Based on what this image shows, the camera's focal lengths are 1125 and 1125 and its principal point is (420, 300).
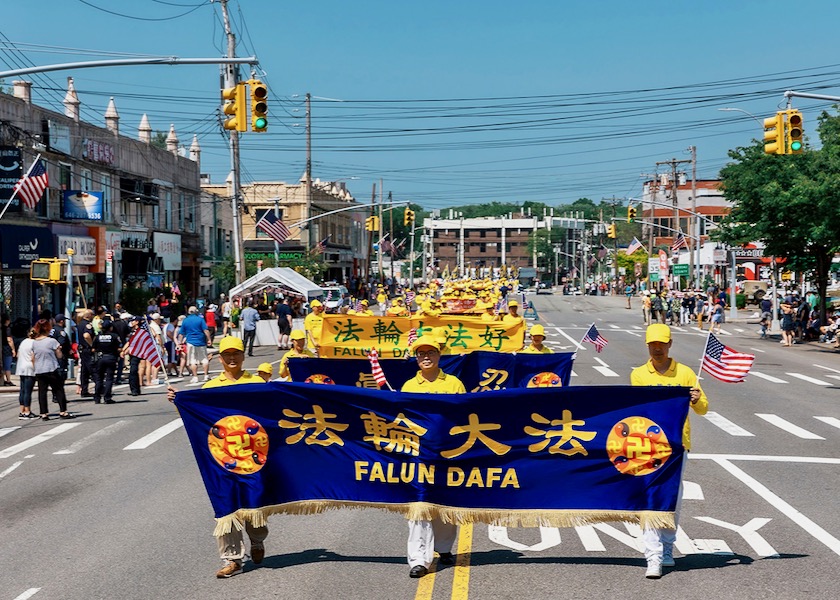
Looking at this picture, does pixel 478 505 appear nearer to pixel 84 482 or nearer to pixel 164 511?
pixel 164 511

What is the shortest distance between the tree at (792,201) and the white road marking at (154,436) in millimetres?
25162

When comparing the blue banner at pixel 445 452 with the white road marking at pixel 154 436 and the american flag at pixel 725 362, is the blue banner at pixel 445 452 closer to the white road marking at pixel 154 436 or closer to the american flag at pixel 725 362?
the american flag at pixel 725 362

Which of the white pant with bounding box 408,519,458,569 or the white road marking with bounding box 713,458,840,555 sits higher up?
the white pant with bounding box 408,519,458,569

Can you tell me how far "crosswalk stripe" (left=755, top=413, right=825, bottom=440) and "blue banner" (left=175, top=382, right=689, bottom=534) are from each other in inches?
354

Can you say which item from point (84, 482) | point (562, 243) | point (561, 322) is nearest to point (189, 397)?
point (84, 482)

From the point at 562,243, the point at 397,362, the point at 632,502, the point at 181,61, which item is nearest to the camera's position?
the point at 632,502

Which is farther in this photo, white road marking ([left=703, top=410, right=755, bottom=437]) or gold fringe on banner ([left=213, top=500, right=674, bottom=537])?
white road marking ([left=703, top=410, right=755, bottom=437])

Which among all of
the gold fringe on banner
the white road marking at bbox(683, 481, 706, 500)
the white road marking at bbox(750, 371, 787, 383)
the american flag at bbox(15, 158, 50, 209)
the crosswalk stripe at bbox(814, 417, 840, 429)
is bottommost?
the white road marking at bbox(750, 371, 787, 383)

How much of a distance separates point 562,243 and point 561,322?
132777 mm

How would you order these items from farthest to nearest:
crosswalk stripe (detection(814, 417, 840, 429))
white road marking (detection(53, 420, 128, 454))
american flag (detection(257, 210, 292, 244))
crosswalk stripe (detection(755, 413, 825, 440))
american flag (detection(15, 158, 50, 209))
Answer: american flag (detection(257, 210, 292, 244)) < american flag (detection(15, 158, 50, 209)) < crosswalk stripe (detection(814, 417, 840, 429)) < crosswalk stripe (detection(755, 413, 825, 440)) < white road marking (detection(53, 420, 128, 454))

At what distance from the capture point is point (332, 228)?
9462 cm

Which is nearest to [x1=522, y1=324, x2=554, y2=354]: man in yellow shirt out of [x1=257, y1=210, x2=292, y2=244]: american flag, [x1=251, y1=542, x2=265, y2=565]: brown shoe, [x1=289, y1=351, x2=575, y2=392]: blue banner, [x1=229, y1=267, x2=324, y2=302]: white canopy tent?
[x1=289, y1=351, x2=575, y2=392]: blue banner

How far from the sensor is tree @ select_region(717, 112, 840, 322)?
37.2m

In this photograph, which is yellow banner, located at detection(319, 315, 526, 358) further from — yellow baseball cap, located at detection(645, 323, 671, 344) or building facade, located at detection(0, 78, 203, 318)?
yellow baseball cap, located at detection(645, 323, 671, 344)
